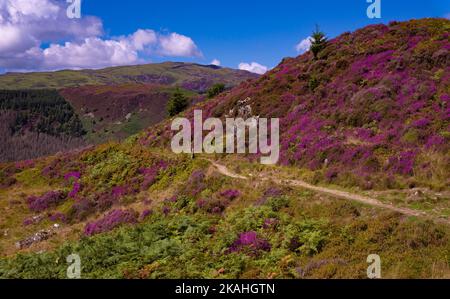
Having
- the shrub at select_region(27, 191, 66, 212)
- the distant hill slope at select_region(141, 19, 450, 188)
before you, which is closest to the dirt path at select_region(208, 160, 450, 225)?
the distant hill slope at select_region(141, 19, 450, 188)


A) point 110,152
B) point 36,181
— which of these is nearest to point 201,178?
point 110,152

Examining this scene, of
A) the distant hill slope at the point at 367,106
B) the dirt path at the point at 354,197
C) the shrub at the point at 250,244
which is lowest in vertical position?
the shrub at the point at 250,244

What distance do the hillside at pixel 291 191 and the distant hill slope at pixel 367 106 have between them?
0.50 ft

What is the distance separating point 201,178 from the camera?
30.6 metres

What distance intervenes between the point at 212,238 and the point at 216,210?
513 cm

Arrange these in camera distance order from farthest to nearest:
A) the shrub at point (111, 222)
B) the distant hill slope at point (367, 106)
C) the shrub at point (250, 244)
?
the shrub at point (111, 222)
the distant hill slope at point (367, 106)
the shrub at point (250, 244)

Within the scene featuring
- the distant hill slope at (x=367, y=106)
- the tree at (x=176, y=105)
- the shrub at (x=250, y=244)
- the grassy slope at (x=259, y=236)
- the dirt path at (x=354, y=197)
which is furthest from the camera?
the tree at (x=176, y=105)

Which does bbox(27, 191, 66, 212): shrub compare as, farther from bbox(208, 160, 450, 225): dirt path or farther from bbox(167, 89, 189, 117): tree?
bbox(167, 89, 189, 117): tree

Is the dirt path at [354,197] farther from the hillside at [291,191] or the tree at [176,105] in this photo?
the tree at [176,105]

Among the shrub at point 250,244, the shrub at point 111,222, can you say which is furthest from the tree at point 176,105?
the shrub at point 250,244

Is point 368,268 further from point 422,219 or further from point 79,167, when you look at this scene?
point 79,167

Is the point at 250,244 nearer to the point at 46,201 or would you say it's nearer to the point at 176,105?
the point at 46,201

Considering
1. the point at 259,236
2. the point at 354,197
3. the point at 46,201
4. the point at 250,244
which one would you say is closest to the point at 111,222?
the point at 259,236

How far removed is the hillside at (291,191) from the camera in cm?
1437
